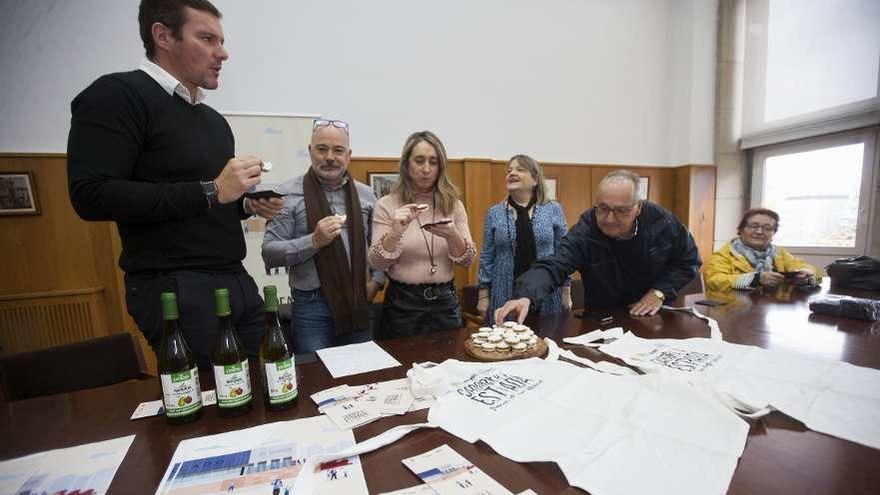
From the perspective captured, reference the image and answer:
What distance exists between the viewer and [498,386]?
1.02m

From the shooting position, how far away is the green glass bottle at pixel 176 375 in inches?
33.7

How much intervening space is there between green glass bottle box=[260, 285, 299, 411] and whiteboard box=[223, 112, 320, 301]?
2923mm

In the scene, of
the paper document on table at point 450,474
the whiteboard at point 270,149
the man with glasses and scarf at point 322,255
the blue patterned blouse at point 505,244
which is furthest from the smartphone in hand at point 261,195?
the whiteboard at point 270,149

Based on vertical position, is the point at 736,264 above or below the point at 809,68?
below

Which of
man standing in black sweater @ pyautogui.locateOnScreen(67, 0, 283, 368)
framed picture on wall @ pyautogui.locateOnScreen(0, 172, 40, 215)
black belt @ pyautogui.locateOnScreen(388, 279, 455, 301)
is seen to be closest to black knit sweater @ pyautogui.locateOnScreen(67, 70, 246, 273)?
man standing in black sweater @ pyautogui.locateOnScreen(67, 0, 283, 368)

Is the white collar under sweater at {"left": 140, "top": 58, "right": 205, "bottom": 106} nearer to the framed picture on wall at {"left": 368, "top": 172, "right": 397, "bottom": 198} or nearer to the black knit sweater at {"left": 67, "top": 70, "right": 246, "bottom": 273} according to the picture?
the black knit sweater at {"left": 67, "top": 70, "right": 246, "bottom": 273}

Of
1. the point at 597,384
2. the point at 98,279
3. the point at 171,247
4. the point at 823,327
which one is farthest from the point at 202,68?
the point at 98,279

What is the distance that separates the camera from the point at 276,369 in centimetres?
90

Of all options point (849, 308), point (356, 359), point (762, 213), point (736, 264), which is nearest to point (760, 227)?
point (762, 213)

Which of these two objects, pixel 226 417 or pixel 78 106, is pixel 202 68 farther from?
pixel 226 417

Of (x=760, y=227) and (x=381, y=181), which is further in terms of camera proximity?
(x=381, y=181)

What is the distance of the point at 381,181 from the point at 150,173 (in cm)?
295

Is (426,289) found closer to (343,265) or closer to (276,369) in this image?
(343,265)

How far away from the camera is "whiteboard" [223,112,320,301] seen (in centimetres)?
366
